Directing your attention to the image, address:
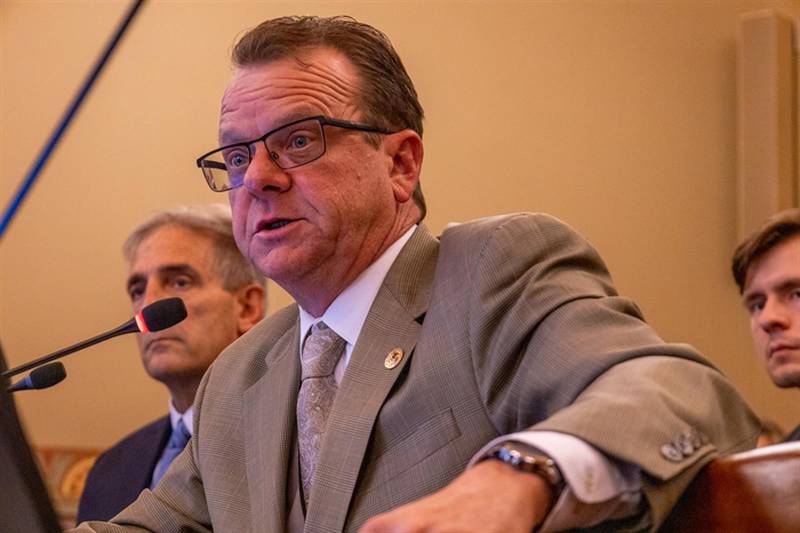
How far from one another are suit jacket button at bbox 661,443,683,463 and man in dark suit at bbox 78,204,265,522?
2317 mm

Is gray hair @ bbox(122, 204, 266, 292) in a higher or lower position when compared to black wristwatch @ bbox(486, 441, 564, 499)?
lower

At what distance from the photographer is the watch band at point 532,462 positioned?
100 centimetres

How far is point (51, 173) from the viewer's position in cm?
436

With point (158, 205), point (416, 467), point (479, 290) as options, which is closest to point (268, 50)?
point (479, 290)

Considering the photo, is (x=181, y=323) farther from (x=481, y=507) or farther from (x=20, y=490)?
(x=481, y=507)

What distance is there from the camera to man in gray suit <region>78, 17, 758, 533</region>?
1.05m

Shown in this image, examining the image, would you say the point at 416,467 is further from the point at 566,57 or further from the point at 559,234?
the point at 566,57

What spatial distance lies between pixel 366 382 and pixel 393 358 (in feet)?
0.16

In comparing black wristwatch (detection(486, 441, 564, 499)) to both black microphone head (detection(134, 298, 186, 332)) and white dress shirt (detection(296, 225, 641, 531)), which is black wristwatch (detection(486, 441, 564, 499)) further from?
black microphone head (detection(134, 298, 186, 332))

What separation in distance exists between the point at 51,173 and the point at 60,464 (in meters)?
1.09

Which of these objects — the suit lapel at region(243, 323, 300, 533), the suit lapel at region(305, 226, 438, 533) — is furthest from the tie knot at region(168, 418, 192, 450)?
the suit lapel at region(305, 226, 438, 533)

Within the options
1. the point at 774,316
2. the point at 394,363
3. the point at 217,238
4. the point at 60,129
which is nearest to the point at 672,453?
the point at 394,363

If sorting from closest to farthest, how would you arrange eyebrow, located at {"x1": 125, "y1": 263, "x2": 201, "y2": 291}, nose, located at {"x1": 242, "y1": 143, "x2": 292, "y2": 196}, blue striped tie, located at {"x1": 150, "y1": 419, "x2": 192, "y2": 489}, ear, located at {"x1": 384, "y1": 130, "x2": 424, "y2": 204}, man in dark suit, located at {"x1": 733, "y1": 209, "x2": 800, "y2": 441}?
nose, located at {"x1": 242, "y1": 143, "x2": 292, "y2": 196}, ear, located at {"x1": 384, "y1": 130, "x2": 424, "y2": 204}, man in dark suit, located at {"x1": 733, "y1": 209, "x2": 800, "y2": 441}, blue striped tie, located at {"x1": 150, "y1": 419, "x2": 192, "y2": 489}, eyebrow, located at {"x1": 125, "y1": 263, "x2": 201, "y2": 291}

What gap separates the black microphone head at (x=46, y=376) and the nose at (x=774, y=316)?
1.86 m
